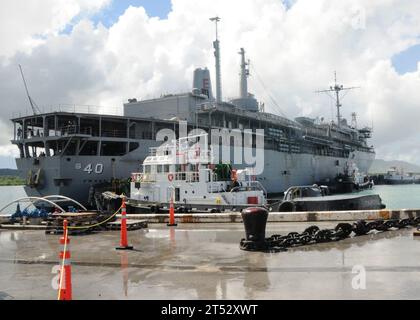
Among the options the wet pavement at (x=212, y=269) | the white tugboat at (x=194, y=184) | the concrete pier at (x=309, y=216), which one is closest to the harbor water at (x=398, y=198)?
the white tugboat at (x=194, y=184)

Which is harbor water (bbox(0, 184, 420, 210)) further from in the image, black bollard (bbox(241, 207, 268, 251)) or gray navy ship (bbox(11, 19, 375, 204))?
black bollard (bbox(241, 207, 268, 251))

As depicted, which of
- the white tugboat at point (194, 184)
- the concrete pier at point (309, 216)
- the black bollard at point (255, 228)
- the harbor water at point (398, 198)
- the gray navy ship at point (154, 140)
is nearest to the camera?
the black bollard at point (255, 228)

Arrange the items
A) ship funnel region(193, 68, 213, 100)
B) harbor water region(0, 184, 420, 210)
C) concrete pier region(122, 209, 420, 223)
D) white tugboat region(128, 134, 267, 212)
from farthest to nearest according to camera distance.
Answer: ship funnel region(193, 68, 213, 100), harbor water region(0, 184, 420, 210), white tugboat region(128, 134, 267, 212), concrete pier region(122, 209, 420, 223)

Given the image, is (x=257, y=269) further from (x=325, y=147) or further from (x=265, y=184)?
(x=325, y=147)

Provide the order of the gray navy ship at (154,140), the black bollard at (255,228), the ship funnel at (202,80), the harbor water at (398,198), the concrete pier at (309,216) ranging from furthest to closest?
1. the ship funnel at (202,80)
2. the harbor water at (398,198)
3. the gray navy ship at (154,140)
4. the concrete pier at (309,216)
5. the black bollard at (255,228)

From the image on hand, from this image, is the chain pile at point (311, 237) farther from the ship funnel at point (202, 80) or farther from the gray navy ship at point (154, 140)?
the ship funnel at point (202, 80)

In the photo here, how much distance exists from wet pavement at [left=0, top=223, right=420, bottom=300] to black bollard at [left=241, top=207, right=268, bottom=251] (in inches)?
10.5

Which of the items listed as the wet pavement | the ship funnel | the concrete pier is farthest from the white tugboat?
the ship funnel

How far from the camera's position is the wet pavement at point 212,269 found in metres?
5.52

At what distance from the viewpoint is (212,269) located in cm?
701

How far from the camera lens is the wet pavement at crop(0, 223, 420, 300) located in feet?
18.1

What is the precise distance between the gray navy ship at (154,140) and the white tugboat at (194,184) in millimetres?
11684

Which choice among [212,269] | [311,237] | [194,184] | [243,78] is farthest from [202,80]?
[212,269]
